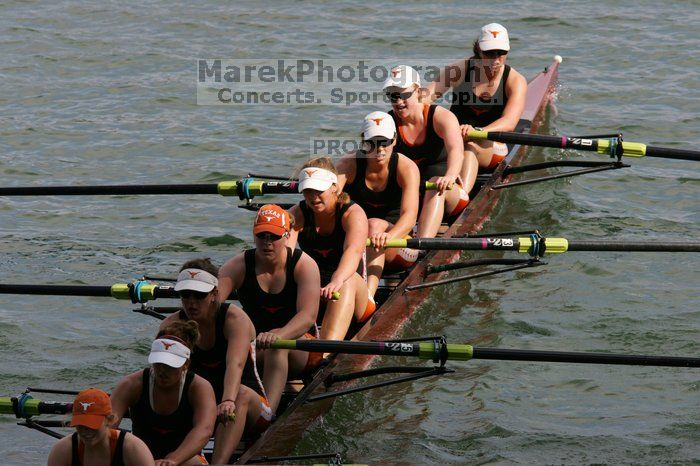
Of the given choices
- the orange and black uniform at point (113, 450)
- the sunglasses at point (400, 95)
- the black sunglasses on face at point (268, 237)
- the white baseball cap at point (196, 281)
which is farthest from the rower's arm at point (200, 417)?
the sunglasses at point (400, 95)

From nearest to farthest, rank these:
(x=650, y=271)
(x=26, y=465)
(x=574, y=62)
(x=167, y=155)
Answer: (x=26, y=465), (x=650, y=271), (x=167, y=155), (x=574, y=62)

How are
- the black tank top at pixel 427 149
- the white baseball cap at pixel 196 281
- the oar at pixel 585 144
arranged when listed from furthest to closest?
the oar at pixel 585 144
the black tank top at pixel 427 149
the white baseball cap at pixel 196 281

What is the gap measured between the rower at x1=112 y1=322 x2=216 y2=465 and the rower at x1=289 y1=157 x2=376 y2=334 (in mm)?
1549

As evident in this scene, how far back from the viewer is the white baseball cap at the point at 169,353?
18.2 feet

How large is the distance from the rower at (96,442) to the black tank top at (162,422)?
1.34 feet

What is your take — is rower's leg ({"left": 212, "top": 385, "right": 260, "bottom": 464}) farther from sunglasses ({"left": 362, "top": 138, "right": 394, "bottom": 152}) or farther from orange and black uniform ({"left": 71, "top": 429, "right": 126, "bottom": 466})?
sunglasses ({"left": 362, "top": 138, "right": 394, "bottom": 152})

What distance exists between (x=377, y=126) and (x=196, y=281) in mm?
2344

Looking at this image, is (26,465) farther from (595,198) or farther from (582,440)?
(595,198)

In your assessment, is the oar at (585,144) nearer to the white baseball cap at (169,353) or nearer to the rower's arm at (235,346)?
the rower's arm at (235,346)

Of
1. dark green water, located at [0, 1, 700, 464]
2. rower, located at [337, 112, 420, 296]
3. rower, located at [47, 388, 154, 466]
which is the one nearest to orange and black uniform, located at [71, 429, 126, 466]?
rower, located at [47, 388, 154, 466]

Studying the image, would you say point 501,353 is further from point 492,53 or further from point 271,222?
point 492,53

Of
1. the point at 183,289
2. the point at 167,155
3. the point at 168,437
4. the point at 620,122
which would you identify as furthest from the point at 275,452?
the point at 620,122

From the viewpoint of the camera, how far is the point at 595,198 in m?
11.7

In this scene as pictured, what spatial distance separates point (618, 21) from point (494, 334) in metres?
8.92
